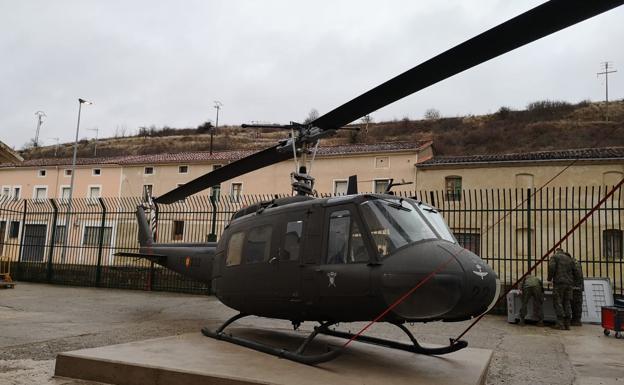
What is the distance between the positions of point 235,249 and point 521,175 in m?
23.3

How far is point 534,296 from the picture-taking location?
38.1ft

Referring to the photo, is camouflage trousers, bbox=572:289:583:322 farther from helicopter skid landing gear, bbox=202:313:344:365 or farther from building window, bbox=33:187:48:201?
building window, bbox=33:187:48:201

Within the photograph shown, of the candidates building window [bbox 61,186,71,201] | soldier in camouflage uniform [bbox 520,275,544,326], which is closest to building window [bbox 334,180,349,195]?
soldier in camouflage uniform [bbox 520,275,544,326]

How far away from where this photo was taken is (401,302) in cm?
500

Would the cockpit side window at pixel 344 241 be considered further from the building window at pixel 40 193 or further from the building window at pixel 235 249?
the building window at pixel 40 193

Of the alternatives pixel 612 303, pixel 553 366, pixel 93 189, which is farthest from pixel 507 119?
pixel 553 366

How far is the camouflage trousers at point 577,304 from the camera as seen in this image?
11690 millimetres

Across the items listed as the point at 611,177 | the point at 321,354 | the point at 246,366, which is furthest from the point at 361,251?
the point at 611,177

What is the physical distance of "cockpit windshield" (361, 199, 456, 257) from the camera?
532cm

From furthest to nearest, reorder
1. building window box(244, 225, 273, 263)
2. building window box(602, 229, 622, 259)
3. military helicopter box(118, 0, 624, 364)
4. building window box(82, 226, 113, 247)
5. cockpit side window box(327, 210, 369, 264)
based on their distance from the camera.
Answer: building window box(82, 226, 113, 247)
building window box(602, 229, 622, 259)
building window box(244, 225, 273, 263)
cockpit side window box(327, 210, 369, 264)
military helicopter box(118, 0, 624, 364)

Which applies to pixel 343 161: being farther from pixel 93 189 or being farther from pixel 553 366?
pixel 553 366

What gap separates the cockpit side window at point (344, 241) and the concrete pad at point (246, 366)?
1.21 metres

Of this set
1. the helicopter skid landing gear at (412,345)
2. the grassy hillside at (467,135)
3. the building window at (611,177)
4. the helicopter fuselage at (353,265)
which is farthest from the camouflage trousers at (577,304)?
the grassy hillside at (467,135)

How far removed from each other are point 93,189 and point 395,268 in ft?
128
